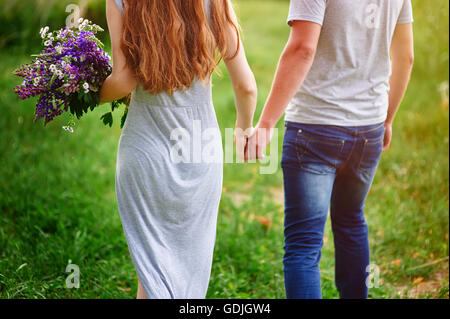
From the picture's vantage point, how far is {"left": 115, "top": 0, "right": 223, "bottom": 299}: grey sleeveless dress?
1.83m

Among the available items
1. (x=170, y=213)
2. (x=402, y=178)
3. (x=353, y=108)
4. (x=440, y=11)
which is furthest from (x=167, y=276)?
(x=440, y=11)

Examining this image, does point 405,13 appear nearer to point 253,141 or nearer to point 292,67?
point 292,67

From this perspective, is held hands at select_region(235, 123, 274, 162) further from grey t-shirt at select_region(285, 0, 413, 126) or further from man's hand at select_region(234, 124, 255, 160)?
grey t-shirt at select_region(285, 0, 413, 126)

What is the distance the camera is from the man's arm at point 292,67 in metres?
1.91

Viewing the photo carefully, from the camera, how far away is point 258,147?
213 cm

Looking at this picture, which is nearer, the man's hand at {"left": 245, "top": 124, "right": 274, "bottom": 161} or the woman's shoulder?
the woman's shoulder

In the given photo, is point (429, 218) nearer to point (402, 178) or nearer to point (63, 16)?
point (402, 178)

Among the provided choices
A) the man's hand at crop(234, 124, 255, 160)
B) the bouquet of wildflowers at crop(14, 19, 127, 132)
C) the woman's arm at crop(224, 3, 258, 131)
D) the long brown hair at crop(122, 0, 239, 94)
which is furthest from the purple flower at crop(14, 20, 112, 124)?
the man's hand at crop(234, 124, 255, 160)

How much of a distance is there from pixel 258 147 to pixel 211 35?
0.54 meters

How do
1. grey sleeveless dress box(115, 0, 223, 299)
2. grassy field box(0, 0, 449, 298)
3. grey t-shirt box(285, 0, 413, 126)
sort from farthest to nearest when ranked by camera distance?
grassy field box(0, 0, 449, 298) < grey t-shirt box(285, 0, 413, 126) < grey sleeveless dress box(115, 0, 223, 299)

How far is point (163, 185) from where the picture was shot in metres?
1.85

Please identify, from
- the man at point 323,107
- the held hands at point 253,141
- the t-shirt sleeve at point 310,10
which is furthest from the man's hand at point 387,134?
the t-shirt sleeve at point 310,10

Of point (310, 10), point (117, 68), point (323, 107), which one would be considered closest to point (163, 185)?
point (117, 68)
